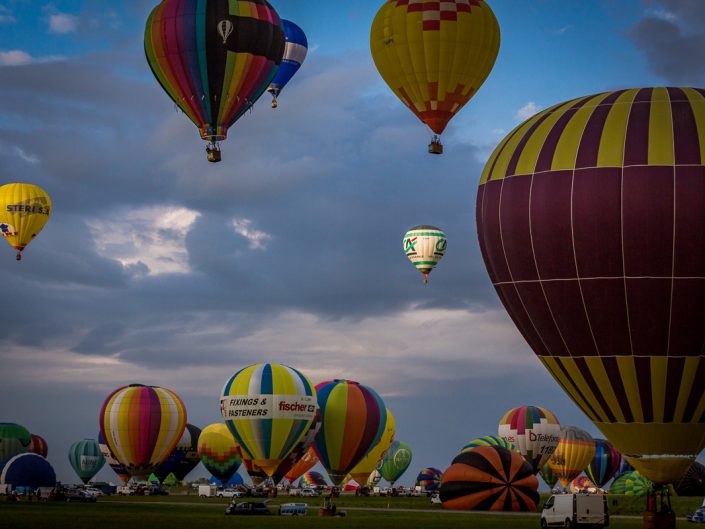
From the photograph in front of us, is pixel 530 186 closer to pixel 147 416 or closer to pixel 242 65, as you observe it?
pixel 242 65

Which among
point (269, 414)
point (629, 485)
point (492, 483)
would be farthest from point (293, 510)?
point (629, 485)

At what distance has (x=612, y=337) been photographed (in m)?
31.7

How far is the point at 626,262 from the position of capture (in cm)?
3111

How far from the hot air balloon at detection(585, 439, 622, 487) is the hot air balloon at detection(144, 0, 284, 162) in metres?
48.6

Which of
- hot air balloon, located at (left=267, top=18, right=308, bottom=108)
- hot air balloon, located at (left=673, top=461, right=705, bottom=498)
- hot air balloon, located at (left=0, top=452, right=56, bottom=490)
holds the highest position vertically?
hot air balloon, located at (left=267, top=18, right=308, bottom=108)

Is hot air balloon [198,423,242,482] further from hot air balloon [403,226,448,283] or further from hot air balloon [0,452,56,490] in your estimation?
hot air balloon [0,452,56,490]

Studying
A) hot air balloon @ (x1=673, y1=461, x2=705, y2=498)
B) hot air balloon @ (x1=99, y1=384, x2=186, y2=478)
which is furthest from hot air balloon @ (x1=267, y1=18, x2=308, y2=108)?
hot air balloon @ (x1=673, y1=461, x2=705, y2=498)

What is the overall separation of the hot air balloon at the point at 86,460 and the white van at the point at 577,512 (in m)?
56.8

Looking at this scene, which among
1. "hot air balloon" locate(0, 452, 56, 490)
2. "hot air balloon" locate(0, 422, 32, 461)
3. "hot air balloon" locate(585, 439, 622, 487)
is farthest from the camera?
"hot air balloon" locate(585, 439, 622, 487)

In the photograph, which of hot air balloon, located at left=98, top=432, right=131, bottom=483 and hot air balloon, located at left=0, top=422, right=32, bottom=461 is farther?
hot air balloon, located at left=0, top=422, right=32, bottom=461

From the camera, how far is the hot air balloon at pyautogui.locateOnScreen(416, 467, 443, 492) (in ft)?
311

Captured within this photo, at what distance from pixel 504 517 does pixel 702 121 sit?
715 inches

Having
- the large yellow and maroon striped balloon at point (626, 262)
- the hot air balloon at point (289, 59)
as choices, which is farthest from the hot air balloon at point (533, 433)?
the large yellow and maroon striped balloon at point (626, 262)

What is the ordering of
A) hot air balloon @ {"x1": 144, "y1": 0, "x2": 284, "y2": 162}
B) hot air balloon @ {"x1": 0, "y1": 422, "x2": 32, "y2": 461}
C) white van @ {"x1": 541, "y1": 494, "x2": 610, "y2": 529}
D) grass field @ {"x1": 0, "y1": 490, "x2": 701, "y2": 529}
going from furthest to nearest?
hot air balloon @ {"x1": 0, "y1": 422, "x2": 32, "y2": 461} < hot air balloon @ {"x1": 144, "y1": 0, "x2": 284, "y2": 162} < grass field @ {"x1": 0, "y1": 490, "x2": 701, "y2": 529} < white van @ {"x1": 541, "y1": 494, "x2": 610, "y2": 529}
